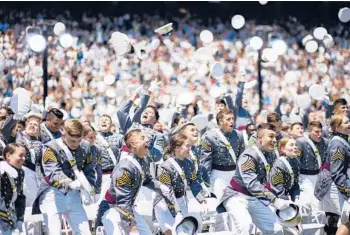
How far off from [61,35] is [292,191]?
288 inches

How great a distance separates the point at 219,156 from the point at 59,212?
306cm

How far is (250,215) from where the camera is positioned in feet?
31.8

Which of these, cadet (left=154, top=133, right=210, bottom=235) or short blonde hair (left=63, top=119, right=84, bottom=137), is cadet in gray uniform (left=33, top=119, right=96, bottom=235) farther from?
cadet (left=154, top=133, right=210, bottom=235)

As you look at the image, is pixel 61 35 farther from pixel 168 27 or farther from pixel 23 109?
pixel 23 109

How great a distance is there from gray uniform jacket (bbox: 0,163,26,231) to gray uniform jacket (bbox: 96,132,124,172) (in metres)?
3.24

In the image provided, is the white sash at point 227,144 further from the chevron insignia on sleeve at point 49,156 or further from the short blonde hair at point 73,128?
the chevron insignia on sleeve at point 49,156

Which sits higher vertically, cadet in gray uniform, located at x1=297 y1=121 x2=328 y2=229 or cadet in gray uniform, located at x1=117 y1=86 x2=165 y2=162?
cadet in gray uniform, located at x1=117 y1=86 x2=165 y2=162

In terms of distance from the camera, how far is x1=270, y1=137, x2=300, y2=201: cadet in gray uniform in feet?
33.6

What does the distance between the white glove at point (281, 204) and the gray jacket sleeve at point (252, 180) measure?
10 cm

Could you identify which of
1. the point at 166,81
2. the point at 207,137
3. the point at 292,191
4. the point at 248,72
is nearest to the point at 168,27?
the point at 207,137

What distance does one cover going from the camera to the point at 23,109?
1135 cm

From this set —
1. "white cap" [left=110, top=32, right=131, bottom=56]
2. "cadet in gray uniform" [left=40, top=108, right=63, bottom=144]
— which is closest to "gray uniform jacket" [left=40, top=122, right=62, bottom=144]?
"cadet in gray uniform" [left=40, top=108, right=63, bottom=144]

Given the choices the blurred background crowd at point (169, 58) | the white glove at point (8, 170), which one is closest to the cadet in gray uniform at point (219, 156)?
the white glove at point (8, 170)

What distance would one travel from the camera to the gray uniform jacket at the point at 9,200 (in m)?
8.82
